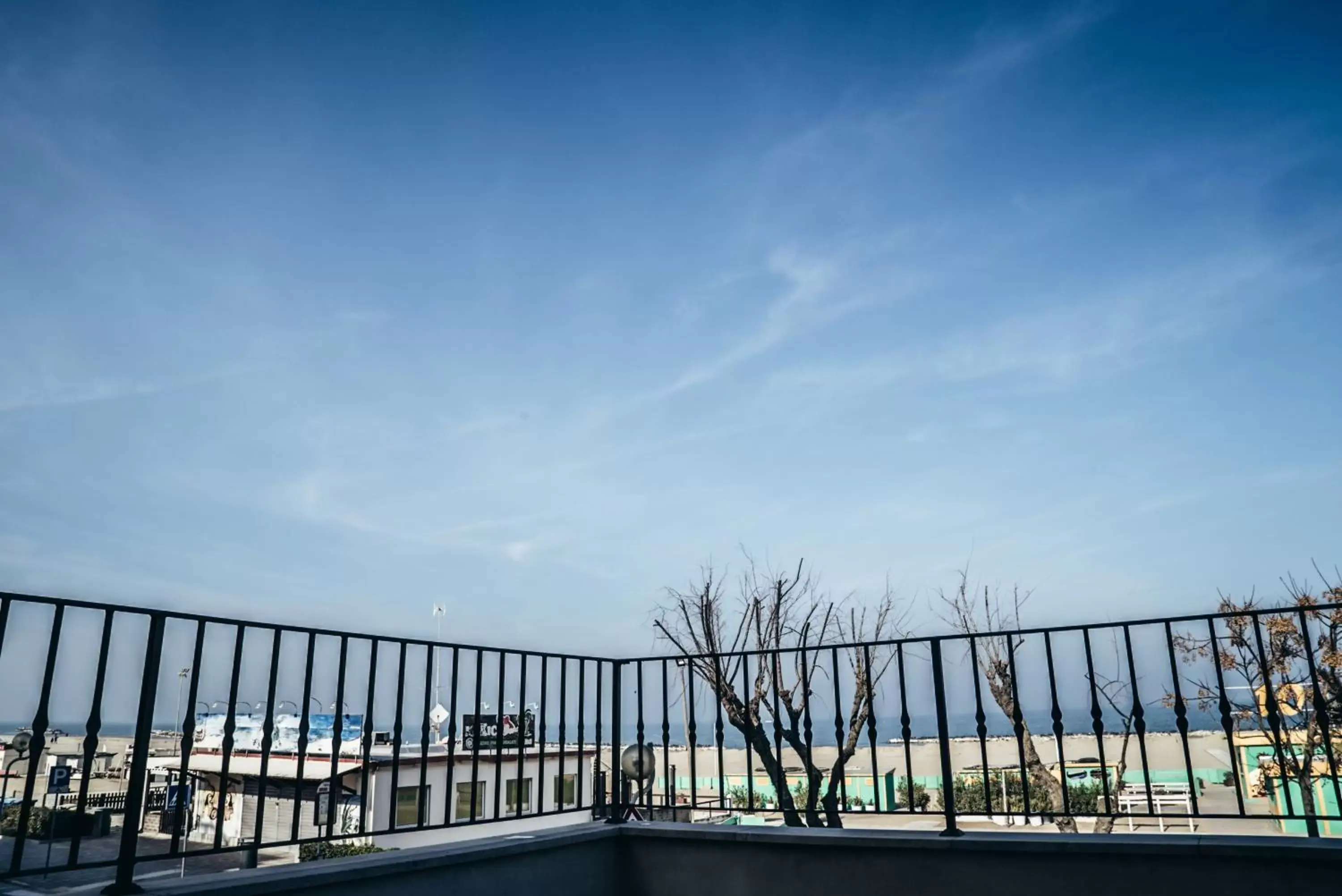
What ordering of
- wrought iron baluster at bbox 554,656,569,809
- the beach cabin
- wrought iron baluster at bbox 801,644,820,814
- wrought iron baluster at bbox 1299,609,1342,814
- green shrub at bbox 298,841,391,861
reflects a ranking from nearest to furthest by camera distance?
wrought iron baluster at bbox 1299,609,1342,814, wrought iron baluster at bbox 801,644,820,814, wrought iron baluster at bbox 554,656,569,809, the beach cabin, green shrub at bbox 298,841,391,861

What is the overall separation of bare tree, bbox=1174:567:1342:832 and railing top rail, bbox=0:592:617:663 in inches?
98.2

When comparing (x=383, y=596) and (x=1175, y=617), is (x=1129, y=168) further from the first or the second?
(x=383, y=596)

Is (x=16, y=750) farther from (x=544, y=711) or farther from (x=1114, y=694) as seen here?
(x=1114, y=694)

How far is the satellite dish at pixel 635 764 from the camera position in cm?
381

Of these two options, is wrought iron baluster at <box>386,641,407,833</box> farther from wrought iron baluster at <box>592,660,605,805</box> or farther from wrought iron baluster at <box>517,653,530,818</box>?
wrought iron baluster at <box>592,660,605,805</box>

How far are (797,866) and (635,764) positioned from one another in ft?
4.11

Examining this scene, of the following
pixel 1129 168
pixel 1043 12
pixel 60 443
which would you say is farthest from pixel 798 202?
pixel 60 443

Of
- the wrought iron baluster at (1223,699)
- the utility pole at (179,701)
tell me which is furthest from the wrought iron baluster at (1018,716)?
the utility pole at (179,701)

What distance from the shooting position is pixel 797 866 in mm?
2906

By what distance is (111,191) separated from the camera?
43.0ft

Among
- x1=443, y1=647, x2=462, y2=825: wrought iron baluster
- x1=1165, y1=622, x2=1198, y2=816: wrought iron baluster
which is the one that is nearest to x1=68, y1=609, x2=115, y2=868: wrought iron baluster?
x1=443, y1=647, x2=462, y2=825: wrought iron baluster

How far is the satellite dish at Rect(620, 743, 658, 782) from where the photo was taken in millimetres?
3811

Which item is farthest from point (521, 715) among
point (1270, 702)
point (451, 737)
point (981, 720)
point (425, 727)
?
point (1270, 702)

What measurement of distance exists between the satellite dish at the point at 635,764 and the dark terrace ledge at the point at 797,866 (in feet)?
1.49
